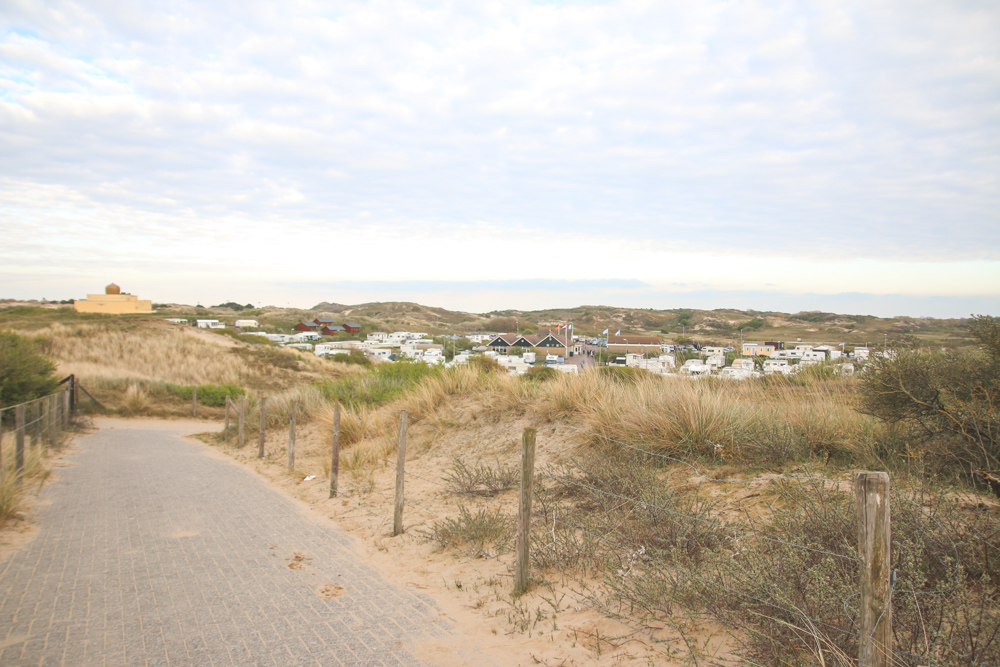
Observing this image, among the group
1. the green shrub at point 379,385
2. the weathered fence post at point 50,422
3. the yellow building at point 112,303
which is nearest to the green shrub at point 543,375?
the green shrub at point 379,385

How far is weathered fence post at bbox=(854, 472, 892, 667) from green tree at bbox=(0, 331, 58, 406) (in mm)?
18639

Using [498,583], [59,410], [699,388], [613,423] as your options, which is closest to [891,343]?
[699,388]

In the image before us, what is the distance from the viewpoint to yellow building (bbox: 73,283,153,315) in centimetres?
6031

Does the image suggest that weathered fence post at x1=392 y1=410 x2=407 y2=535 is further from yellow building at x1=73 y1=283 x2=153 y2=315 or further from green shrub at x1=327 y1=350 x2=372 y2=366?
yellow building at x1=73 y1=283 x2=153 y2=315

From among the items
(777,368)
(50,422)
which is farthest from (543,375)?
(50,422)

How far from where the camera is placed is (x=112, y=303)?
2450 inches

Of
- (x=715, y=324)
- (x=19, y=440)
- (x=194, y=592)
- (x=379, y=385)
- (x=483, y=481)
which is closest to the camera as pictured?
(x=194, y=592)

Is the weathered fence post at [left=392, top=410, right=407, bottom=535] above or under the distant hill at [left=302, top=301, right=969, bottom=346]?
under

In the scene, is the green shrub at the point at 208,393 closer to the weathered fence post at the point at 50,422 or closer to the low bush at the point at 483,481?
the weathered fence post at the point at 50,422

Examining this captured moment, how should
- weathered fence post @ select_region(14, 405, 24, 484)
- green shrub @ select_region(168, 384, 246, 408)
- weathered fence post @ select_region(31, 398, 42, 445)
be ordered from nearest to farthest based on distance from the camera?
weathered fence post @ select_region(14, 405, 24, 484)
weathered fence post @ select_region(31, 398, 42, 445)
green shrub @ select_region(168, 384, 246, 408)

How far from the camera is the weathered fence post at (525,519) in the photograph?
5.41 metres

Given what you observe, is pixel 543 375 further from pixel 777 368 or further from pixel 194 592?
pixel 194 592

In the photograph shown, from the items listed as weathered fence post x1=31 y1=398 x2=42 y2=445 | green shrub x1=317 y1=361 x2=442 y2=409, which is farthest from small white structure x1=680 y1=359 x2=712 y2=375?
weathered fence post x1=31 y1=398 x2=42 y2=445

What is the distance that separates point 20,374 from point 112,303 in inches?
2157
